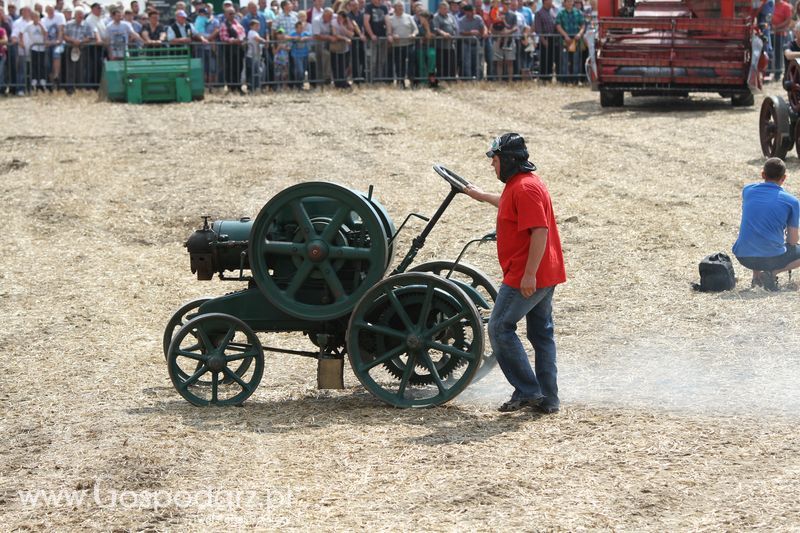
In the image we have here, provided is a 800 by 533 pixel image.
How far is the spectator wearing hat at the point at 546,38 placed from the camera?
80.1ft

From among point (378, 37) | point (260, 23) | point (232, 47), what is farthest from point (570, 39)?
point (232, 47)

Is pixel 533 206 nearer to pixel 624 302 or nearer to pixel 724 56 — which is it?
pixel 624 302

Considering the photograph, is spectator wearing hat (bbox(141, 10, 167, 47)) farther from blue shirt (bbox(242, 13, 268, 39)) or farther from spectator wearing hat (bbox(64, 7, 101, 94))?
blue shirt (bbox(242, 13, 268, 39))

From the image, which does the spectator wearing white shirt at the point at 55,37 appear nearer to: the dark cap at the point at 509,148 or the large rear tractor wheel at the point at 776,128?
the large rear tractor wheel at the point at 776,128

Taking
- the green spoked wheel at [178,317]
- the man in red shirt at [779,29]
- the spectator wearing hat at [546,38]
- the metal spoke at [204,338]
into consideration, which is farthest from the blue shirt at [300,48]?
the metal spoke at [204,338]

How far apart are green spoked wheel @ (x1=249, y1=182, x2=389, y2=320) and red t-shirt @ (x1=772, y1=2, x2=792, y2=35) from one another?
18837 millimetres

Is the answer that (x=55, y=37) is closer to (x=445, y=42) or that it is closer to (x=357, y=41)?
(x=357, y=41)

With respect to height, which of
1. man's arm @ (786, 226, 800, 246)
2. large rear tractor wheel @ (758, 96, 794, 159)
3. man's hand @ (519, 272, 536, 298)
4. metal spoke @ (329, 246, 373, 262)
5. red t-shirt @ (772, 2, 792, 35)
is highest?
red t-shirt @ (772, 2, 792, 35)

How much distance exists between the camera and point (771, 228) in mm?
10422

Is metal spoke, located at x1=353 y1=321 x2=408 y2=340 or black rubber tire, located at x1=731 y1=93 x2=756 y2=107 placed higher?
black rubber tire, located at x1=731 y1=93 x2=756 y2=107

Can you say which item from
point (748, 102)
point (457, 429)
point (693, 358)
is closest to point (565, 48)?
Result: point (748, 102)

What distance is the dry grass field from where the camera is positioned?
5980 millimetres

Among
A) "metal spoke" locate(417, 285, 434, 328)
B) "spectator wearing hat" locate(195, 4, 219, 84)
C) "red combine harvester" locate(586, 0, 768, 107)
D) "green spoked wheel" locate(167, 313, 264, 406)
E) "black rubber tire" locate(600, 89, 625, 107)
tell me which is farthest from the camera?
"spectator wearing hat" locate(195, 4, 219, 84)

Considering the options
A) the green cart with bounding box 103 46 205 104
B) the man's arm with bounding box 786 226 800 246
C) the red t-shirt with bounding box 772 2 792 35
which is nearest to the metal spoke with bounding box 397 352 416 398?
the man's arm with bounding box 786 226 800 246
